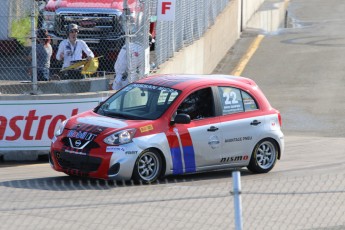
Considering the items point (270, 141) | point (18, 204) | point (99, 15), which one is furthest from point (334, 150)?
point (18, 204)

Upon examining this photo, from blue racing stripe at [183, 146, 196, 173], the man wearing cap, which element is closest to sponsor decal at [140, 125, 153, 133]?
blue racing stripe at [183, 146, 196, 173]

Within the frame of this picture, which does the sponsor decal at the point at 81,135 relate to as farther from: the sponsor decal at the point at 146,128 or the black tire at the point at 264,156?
the black tire at the point at 264,156

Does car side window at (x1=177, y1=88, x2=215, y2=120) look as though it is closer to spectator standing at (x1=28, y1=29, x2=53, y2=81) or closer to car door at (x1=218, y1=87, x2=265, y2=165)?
car door at (x1=218, y1=87, x2=265, y2=165)

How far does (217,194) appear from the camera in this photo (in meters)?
11.3

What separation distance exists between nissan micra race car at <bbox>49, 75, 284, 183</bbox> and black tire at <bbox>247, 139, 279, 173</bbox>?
0.05 feet

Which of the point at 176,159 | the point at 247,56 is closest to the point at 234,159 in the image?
the point at 176,159

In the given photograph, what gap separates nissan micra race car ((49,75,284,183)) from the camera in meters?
12.5

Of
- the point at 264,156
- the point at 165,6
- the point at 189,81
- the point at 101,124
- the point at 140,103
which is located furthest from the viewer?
the point at 165,6

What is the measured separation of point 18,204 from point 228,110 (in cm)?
413

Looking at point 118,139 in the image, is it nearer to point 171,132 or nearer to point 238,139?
point 171,132

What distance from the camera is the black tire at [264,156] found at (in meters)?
14.0

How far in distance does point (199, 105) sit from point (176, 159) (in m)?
0.98

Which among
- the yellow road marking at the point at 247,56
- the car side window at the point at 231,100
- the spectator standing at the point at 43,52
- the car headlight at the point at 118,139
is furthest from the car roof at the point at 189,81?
the yellow road marking at the point at 247,56

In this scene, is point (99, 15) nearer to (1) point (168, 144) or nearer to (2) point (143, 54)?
(2) point (143, 54)
